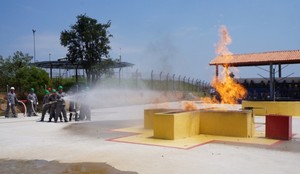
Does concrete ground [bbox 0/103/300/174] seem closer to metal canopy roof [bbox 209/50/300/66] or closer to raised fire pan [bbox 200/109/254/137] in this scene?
raised fire pan [bbox 200/109/254/137]

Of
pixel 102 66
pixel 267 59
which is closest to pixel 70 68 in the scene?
pixel 102 66

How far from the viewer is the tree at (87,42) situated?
28.0 metres

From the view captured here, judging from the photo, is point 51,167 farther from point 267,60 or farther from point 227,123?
point 267,60

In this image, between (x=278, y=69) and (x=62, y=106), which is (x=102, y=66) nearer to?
(x=62, y=106)

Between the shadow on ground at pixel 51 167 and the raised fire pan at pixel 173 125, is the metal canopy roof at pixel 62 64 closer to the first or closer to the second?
the raised fire pan at pixel 173 125

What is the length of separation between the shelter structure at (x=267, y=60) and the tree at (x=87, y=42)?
10.8 meters

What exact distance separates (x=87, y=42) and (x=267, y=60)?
53.8 feet

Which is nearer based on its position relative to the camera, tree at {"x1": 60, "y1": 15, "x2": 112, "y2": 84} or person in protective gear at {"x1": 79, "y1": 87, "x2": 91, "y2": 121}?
person in protective gear at {"x1": 79, "y1": 87, "x2": 91, "y2": 121}

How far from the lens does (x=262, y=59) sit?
31.6m

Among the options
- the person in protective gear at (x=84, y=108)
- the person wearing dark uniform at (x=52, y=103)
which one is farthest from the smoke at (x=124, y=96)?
the person in protective gear at (x=84, y=108)

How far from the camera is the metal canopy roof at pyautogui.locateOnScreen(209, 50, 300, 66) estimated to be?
30.2 meters

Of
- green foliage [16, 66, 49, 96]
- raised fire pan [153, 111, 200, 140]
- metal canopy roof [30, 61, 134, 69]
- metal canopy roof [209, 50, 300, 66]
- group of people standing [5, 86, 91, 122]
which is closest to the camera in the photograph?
raised fire pan [153, 111, 200, 140]

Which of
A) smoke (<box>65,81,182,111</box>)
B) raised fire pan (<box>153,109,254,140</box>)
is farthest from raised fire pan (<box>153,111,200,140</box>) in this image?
smoke (<box>65,81,182,111</box>)

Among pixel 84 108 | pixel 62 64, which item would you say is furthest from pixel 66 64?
pixel 84 108
